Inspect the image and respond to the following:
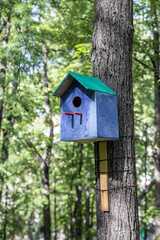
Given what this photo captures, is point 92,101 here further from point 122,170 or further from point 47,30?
point 47,30

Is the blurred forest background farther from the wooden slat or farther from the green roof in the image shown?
the green roof

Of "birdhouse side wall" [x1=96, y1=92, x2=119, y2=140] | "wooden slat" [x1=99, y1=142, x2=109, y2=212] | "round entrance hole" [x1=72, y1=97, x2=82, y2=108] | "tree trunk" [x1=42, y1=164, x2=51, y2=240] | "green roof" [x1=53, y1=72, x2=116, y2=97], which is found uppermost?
"green roof" [x1=53, y1=72, x2=116, y2=97]

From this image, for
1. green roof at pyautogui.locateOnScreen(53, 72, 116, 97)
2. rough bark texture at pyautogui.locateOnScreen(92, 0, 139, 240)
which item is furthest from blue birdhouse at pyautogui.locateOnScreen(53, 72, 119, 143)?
rough bark texture at pyautogui.locateOnScreen(92, 0, 139, 240)

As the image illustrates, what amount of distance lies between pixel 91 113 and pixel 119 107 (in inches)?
12.2

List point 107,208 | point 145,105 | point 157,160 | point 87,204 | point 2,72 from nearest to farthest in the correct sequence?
point 107,208 → point 2,72 → point 157,160 → point 87,204 → point 145,105

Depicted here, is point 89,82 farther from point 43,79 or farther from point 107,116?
point 43,79

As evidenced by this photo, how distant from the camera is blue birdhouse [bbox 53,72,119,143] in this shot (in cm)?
228

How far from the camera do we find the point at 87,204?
1095 centimetres

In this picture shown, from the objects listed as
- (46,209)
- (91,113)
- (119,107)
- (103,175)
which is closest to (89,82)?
(91,113)

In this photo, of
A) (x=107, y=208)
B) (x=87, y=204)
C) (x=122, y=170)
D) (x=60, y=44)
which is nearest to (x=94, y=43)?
(x=122, y=170)

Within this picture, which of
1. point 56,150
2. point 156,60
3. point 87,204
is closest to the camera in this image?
point 156,60

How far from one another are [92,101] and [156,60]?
440cm

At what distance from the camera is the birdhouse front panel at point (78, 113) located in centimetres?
232

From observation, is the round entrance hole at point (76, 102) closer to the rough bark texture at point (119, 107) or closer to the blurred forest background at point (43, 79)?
the rough bark texture at point (119, 107)
